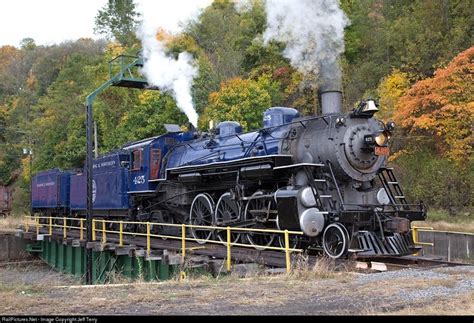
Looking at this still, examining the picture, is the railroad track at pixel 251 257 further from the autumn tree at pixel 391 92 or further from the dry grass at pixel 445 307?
the autumn tree at pixel 391 92

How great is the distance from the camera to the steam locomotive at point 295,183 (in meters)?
10.4

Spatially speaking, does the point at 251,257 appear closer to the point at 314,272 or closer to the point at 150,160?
the point at 314,272

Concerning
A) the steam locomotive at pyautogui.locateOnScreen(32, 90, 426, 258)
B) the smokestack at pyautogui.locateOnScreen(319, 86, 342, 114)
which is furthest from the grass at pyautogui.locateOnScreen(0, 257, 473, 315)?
the smokestack at pyautogui.locateOnScreen(319, 86, 342, 114)

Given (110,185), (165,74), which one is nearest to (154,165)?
(110,185)

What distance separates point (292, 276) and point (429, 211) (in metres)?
14.9

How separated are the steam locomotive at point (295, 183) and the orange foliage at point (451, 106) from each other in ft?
32.4

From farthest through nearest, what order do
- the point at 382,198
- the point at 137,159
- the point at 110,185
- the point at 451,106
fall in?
the point at 451,106
the point at 110,185
the point at 137,159
the point at 382,198

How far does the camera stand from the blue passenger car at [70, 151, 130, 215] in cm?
1775

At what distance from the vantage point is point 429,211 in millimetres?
21375

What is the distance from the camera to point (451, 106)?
20.4m

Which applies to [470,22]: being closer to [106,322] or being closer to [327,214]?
[327,214]

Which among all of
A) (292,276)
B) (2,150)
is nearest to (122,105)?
(2,150)

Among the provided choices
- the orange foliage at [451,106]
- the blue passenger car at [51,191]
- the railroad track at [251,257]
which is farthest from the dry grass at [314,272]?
the blue passenger car at [51,191]

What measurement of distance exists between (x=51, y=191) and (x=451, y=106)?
64.9 feet
